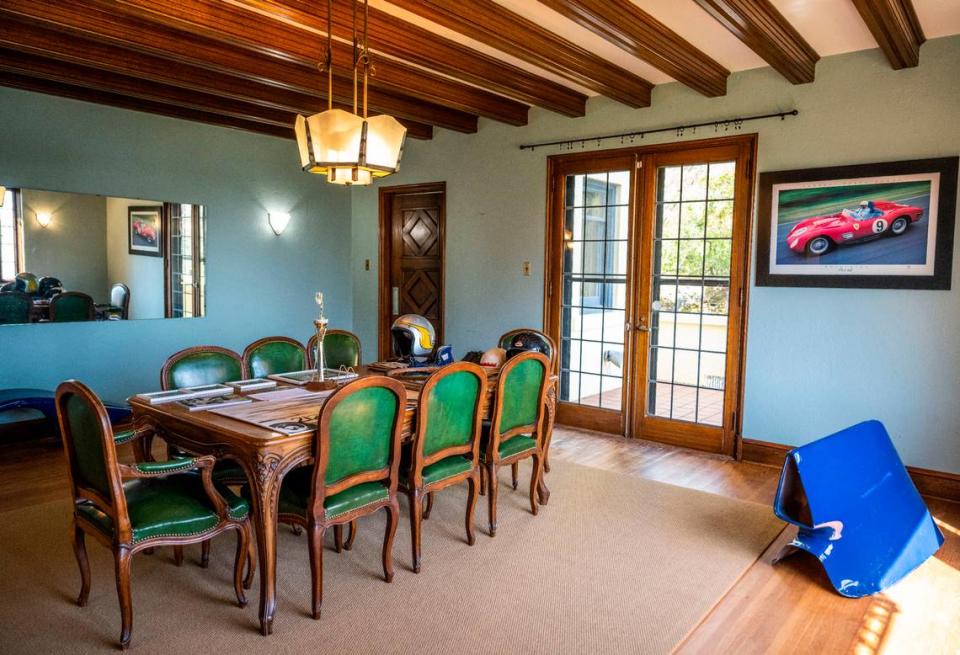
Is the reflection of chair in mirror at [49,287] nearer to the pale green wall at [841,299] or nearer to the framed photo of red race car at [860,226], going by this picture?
the pale green wall at [841,299]

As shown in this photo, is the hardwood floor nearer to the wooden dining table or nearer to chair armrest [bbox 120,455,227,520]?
the wooden dining table

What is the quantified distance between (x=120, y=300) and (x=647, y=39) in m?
4.39

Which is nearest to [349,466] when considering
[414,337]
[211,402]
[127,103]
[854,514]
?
[211,402]

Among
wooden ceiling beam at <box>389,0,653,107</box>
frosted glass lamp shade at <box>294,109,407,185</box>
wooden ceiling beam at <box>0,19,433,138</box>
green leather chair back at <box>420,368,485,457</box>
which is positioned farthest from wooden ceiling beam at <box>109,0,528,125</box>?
green leather chair back at <box>420,368,485,457</box>

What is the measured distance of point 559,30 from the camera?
3.85m

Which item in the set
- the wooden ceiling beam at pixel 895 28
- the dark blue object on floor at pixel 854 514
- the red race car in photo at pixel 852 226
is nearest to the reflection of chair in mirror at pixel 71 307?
the dark blue object on floor at pixel 854 514

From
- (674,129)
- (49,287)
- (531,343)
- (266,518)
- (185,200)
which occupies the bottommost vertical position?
(266,518)

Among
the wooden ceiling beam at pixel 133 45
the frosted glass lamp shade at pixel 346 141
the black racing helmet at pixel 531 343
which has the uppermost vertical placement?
the wooden ceiling beam at pixel 133 45

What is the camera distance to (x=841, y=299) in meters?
4.31

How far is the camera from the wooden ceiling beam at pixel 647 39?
3252mm

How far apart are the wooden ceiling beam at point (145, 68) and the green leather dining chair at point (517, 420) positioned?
2761 mm

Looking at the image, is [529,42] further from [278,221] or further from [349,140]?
[278,221]

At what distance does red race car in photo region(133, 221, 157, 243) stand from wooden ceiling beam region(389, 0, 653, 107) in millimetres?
3301

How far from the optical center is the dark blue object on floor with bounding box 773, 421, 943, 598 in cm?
288
